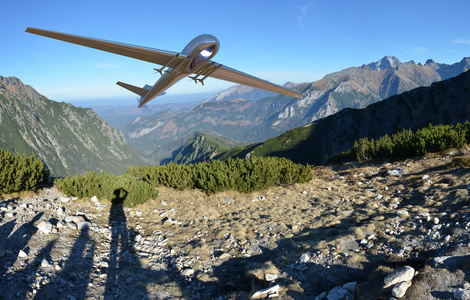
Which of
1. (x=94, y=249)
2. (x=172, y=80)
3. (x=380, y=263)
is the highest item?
(x=172, y=80)

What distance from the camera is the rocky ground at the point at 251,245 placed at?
16.1 ft

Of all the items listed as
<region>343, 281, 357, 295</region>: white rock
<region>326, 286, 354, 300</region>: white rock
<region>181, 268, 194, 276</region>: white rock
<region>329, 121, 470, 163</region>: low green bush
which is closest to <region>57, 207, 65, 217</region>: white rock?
<region>181, 268, 194, 276</region>: white rock

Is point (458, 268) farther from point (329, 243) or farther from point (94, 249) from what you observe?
point (94, 249)

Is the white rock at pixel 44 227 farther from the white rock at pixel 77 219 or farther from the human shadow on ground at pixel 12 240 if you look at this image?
the white rock at pixel 77 219

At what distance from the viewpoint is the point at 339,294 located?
448 cm

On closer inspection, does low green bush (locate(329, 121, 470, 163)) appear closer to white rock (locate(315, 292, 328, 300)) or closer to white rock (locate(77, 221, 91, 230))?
white rock (locate(315, 292, 328, 300))

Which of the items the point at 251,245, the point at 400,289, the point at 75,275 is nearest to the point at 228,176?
the point at 251,245

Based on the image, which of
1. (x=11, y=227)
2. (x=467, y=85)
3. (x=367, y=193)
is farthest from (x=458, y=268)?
(x=467, y=85)

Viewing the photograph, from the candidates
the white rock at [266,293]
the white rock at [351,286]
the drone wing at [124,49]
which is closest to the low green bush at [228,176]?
the drone wing at [124,49]

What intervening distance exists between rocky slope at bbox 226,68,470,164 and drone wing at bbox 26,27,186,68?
245ft

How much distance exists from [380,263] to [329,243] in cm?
140

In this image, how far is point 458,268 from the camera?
4.22m

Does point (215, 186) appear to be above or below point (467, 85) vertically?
below

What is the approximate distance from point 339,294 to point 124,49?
7.64 metres
